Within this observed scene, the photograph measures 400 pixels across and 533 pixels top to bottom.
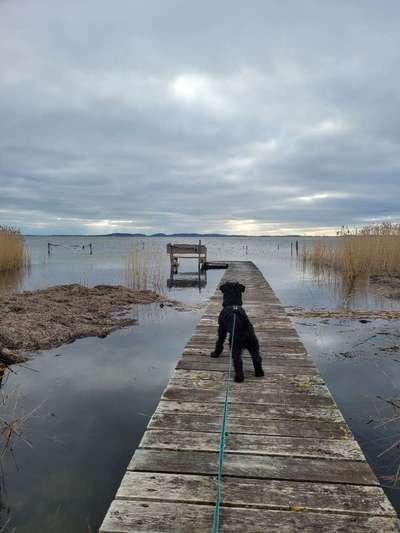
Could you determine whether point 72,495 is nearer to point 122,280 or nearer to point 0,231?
point 122,280

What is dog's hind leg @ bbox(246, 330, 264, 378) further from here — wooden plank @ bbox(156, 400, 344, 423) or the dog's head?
wooden plank @ bbox(156, 400, 344, 423)

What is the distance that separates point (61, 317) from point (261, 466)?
7.79 m

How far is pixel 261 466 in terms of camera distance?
8.60ft

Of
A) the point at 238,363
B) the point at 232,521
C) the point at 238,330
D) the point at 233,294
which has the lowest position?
the point at 232,521

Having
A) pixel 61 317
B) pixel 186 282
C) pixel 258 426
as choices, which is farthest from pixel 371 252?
pixel 258 426

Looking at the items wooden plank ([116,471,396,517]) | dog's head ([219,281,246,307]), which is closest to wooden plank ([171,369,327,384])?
dog's head ([219,281,246,307])

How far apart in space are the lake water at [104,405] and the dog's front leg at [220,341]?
0.72 metres

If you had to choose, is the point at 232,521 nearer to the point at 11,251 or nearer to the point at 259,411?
the point at 259,411

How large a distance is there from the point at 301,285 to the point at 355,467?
16.0 m

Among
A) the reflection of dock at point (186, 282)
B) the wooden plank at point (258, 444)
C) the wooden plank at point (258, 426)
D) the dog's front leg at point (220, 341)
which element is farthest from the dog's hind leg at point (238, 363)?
the reflection of dock at point (186, 282)

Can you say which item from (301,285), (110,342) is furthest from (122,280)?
(110,342)

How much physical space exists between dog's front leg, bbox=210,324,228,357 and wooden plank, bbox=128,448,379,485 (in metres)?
1.88

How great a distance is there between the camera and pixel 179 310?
11836mm

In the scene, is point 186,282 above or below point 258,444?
below
